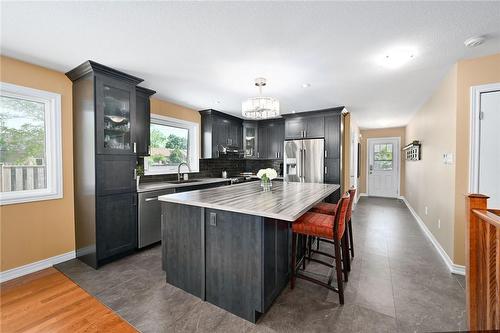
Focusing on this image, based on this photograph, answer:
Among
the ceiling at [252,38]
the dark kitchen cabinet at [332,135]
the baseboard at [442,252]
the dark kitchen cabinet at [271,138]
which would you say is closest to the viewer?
the ceiling at [252,38]

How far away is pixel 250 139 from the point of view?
5.94 meters

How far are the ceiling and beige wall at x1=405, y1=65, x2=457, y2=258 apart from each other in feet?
1.17

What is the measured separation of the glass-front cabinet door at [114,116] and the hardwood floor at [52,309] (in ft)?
4.94

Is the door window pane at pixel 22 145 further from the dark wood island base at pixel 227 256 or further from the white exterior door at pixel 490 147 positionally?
the white exterior door at pixel 490 147

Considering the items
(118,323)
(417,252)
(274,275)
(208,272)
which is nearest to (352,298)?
(274,275)

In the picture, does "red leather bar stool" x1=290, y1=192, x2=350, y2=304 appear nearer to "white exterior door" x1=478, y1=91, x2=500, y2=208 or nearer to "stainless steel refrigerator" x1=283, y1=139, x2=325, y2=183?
"white exterior door" x1=478, y1=91, x2=500, y2=208

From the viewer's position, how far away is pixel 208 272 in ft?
6.35

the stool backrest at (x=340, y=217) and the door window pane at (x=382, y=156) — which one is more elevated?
the door window pane at (x=382, y=156)

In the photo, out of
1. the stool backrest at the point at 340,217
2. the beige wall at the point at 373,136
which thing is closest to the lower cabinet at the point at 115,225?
the stool backrest at the point at 340,217

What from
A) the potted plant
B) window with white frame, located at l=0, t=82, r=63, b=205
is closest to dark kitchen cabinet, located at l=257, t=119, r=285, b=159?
the potted plant

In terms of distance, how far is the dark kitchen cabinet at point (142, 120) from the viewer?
331 cm

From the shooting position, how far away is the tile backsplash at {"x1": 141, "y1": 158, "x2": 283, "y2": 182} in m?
4.83

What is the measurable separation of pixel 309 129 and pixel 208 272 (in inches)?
153

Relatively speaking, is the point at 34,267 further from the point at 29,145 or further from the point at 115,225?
the point at 29,145
